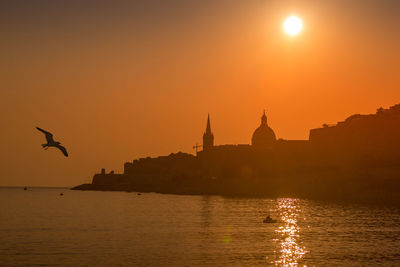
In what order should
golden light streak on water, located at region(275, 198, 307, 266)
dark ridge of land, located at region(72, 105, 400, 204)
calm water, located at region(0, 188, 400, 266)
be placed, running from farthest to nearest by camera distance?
dark ridge of land, located at region(72, 105, 400, 204) < golden light streak on water, located at region(275, 198, 307, 266) < calm water, located at region(0, 188, 400, 266)

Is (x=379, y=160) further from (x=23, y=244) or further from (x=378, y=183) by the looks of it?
(x=23, y=244)

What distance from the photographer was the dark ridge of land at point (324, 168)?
122m

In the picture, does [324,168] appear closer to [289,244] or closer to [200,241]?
[289,244]

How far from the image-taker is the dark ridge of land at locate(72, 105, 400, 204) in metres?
122

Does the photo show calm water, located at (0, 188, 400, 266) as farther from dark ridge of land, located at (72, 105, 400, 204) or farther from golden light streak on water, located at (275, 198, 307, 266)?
dark ridge of land, located at (72, 105, 400, 204)

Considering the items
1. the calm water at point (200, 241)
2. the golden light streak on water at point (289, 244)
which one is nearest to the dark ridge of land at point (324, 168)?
the calm water at point (200, 241)

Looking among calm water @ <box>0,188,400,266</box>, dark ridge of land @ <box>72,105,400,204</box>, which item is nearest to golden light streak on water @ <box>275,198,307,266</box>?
calm water @ <box>0,188,400,266</box>

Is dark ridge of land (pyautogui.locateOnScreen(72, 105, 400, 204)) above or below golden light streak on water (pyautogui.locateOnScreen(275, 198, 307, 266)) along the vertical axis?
above

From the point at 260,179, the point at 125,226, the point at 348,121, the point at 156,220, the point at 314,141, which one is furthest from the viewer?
the point at 314,141

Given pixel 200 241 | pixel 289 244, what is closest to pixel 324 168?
pixel 289 244

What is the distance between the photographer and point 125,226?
5862 cm

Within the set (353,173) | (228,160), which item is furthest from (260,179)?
(228,160)

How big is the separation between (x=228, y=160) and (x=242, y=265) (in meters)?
152

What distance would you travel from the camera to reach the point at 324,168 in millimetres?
136125
